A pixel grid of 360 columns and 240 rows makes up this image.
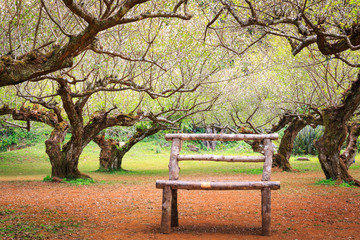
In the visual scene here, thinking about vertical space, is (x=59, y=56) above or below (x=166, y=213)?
above

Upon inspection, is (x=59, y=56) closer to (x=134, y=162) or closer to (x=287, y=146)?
(x=287, y=146)

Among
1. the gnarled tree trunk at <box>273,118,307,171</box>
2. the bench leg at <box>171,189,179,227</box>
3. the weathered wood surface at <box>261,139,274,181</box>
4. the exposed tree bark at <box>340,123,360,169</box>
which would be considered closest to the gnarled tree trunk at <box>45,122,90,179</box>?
the bench leg at <box>171,189,179,227</box>

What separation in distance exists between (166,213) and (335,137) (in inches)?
346

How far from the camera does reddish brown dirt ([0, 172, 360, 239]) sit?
6031 mm

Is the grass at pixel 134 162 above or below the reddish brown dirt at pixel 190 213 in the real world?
above

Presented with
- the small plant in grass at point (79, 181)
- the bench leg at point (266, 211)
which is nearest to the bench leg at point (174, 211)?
the bench leg at point (266, 211)

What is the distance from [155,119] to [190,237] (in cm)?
1217

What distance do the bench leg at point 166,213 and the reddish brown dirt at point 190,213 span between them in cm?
13

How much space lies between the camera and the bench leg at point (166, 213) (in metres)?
6.04

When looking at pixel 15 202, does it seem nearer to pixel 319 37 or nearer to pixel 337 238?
pixel 337 238

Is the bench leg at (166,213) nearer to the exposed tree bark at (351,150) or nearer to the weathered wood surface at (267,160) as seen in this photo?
the weathered wood surface at (267,160)

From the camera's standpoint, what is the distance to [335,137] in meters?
12.7

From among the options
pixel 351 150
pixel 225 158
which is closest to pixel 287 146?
pixel 351 150

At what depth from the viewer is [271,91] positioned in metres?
20.1
